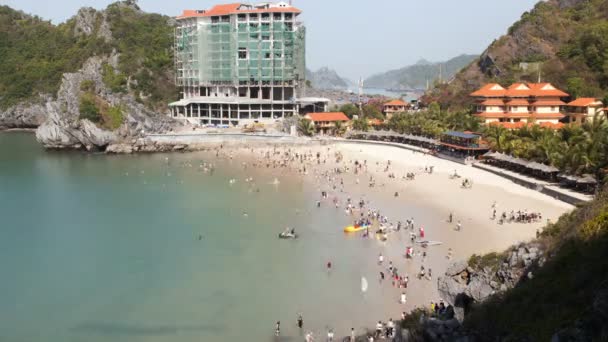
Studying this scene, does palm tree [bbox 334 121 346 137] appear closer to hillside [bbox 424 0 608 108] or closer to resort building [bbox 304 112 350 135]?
resort building [bbox 304 112 350 135]

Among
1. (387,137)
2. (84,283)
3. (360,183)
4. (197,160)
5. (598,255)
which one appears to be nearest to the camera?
(598,255)

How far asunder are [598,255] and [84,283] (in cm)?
2233

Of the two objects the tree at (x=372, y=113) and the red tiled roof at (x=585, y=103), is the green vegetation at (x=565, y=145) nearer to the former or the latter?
the red tiled roof at (x=585, y=103)

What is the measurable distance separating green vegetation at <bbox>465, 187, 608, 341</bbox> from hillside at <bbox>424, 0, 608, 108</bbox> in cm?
5746

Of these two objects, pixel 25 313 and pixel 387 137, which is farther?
pixel 387 137

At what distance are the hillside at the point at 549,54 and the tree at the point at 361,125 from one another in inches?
589

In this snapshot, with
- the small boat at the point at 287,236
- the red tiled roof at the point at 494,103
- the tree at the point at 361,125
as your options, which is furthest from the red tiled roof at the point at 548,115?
the small boat at the point at 287,236

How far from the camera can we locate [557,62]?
72.8 meters

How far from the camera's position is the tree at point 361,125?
2667 inches

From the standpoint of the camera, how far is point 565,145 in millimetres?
37531

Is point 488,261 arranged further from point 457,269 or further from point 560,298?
point 560,298

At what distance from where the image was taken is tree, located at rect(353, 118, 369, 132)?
222 ft

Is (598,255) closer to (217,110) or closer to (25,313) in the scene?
(25,313)

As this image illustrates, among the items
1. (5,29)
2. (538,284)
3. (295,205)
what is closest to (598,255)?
(538,284)
